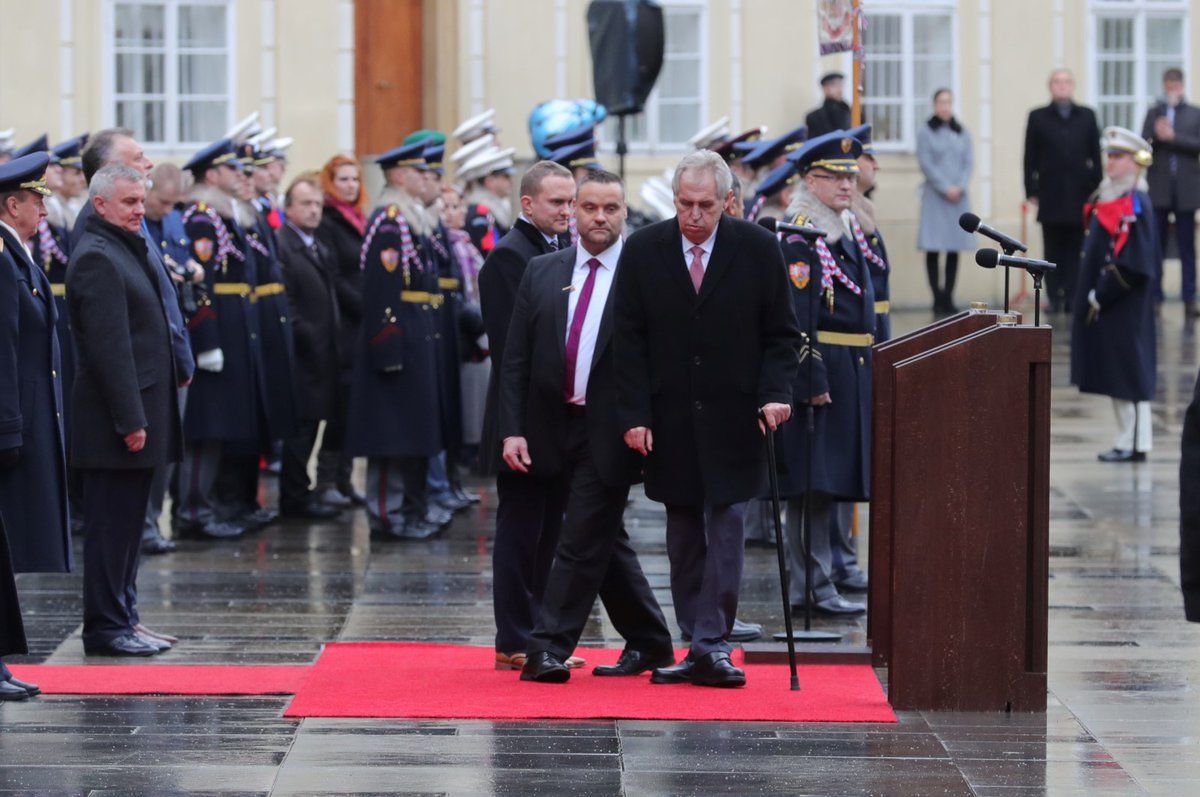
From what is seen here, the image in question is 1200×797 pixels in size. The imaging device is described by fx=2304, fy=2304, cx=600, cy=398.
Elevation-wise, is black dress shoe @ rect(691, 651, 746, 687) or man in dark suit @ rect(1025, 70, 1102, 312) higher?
man in dark suit @ rect(1025, 70, 1102, 312)

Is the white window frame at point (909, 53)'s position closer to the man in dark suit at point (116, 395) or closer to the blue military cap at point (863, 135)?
the blue military cap at point (863, 135)

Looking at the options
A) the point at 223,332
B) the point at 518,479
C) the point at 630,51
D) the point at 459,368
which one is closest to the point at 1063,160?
the point at 630,51

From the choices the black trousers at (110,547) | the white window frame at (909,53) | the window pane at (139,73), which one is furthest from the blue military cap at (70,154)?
the white window frame at (909,53)

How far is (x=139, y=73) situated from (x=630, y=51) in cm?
505

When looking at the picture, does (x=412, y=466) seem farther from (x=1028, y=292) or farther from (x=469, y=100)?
(x=1028, y=292)

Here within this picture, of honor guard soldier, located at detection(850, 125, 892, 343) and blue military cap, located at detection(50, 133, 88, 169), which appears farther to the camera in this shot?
blue military cap, located at detection(50, 133, 88, 169)

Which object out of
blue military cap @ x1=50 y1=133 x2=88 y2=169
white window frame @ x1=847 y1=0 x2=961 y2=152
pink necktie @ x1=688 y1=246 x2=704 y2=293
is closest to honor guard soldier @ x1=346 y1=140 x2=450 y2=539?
blue military cap @ x1=50 y1=133 x2=88 y2=169

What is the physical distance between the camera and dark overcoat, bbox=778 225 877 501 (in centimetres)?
883

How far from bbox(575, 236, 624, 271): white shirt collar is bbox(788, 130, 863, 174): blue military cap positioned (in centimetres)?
126

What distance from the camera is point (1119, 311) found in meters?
13.9

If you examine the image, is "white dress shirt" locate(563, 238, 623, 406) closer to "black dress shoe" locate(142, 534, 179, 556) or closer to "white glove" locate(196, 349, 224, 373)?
"black dress shoe" locate(142, 534, 179, 556)

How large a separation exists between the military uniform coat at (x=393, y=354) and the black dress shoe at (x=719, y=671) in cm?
387

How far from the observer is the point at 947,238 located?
21.2 meters

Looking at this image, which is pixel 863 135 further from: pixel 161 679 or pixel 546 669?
pixel 161 679
